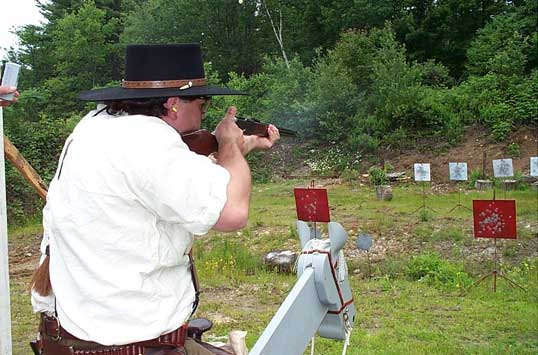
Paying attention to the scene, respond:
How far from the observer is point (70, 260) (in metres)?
1.30

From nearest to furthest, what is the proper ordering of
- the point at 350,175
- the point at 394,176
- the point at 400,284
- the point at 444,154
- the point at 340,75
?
the point at 400,284 → the point at 394,176 → the point at 350,175 → the point at 444,154 → the point at 340,75

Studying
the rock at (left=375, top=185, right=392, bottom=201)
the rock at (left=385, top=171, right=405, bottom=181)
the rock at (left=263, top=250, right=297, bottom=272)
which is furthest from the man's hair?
the rock at (left=385, top=171, right=405, bottom=181)

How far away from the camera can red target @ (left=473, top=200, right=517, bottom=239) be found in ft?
17.0

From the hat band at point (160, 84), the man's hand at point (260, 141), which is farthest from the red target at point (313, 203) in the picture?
the hat band at point (160, 84)

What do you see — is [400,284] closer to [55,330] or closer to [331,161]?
[55,330]

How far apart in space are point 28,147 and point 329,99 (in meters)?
7.26

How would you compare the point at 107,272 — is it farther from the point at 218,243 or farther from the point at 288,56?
the point at 288,56

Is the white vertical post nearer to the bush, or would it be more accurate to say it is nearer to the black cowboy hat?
the black cowboy hat

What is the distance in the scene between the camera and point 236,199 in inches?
50.6

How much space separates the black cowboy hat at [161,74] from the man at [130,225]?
0.03 m

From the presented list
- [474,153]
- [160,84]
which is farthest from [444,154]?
[160,84]

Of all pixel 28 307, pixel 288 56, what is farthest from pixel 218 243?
pixel 288 56

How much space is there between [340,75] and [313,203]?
10.9 m

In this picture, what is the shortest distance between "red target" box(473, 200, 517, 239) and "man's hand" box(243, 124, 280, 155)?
3.89 metres
